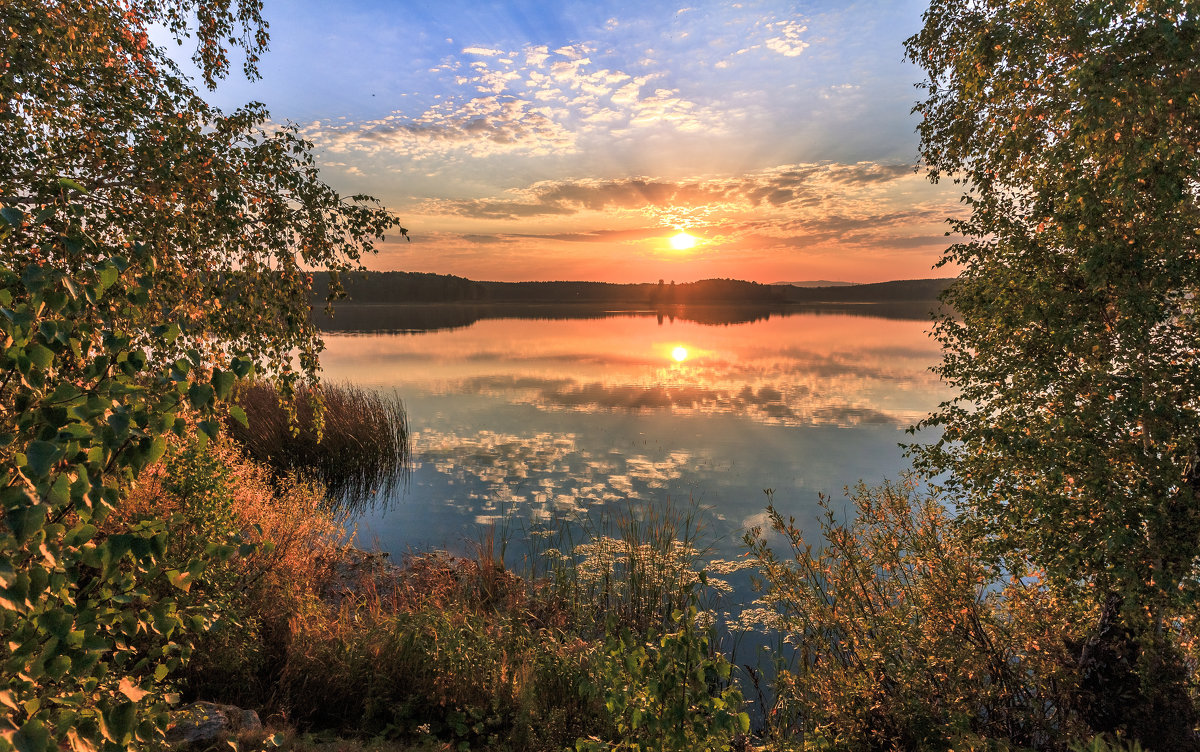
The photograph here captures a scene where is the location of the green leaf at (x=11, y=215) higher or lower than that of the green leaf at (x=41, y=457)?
higher

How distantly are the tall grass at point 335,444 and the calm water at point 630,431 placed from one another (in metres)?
0.96

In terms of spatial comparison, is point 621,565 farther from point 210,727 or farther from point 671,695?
point 671,695

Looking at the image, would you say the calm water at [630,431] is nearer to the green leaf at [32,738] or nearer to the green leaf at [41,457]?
the green leaf at [32,738]

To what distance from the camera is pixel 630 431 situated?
22578 mm

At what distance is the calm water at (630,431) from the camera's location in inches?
597

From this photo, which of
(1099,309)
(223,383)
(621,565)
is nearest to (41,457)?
(223,383)

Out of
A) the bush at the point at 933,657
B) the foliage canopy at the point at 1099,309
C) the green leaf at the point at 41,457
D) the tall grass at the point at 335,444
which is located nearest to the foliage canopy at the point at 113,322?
the green leaf at the point at 41,457

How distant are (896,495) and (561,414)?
62.5ft

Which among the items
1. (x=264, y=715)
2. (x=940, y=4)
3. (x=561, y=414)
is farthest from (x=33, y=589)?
(x=561, y=414)

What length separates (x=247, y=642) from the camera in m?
7.02

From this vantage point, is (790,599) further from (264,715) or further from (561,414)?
(561,414)

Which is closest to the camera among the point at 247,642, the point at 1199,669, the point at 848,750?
the point at 1199,669

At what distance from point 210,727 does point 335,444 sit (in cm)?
Answer: 1462

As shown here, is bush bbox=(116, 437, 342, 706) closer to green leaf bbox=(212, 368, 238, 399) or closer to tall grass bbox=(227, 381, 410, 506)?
green leaf bbox=(212, 368, 238, 399)
